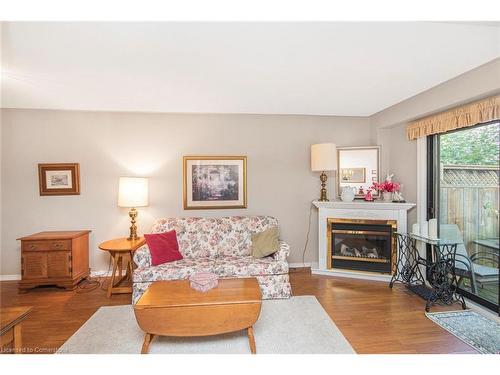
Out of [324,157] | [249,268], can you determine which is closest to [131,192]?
[249,268]

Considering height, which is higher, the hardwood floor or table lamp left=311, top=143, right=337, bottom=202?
table lamp left=311, top=143, right=337, bottom=202

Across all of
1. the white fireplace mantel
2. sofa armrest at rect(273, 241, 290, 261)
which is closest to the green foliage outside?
the white fireplace mantel

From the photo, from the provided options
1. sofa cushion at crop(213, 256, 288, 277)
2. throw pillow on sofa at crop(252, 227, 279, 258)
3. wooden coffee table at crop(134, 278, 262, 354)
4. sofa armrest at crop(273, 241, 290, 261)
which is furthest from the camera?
throw pillow on sofa at crop(252, 227, 279, 258)

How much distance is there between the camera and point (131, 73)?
2293 mm

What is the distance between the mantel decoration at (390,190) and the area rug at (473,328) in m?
1.45

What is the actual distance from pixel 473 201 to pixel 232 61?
2.95 meters

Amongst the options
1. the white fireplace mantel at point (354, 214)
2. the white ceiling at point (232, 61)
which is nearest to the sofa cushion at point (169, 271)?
the white fireplace mantel at point (354, 214)

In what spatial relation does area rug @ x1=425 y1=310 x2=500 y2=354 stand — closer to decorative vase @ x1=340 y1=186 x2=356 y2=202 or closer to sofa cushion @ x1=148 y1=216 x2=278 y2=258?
decorative vase @ x1=340 y1=186 x2=356 y2=202

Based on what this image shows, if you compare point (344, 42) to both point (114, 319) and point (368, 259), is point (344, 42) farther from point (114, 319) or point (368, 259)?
point (114, 319)

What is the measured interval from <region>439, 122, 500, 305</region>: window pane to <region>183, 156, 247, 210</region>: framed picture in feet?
8.62

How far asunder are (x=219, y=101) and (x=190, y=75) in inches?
32.0

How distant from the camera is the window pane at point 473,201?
2455 mm

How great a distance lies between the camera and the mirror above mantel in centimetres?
380
